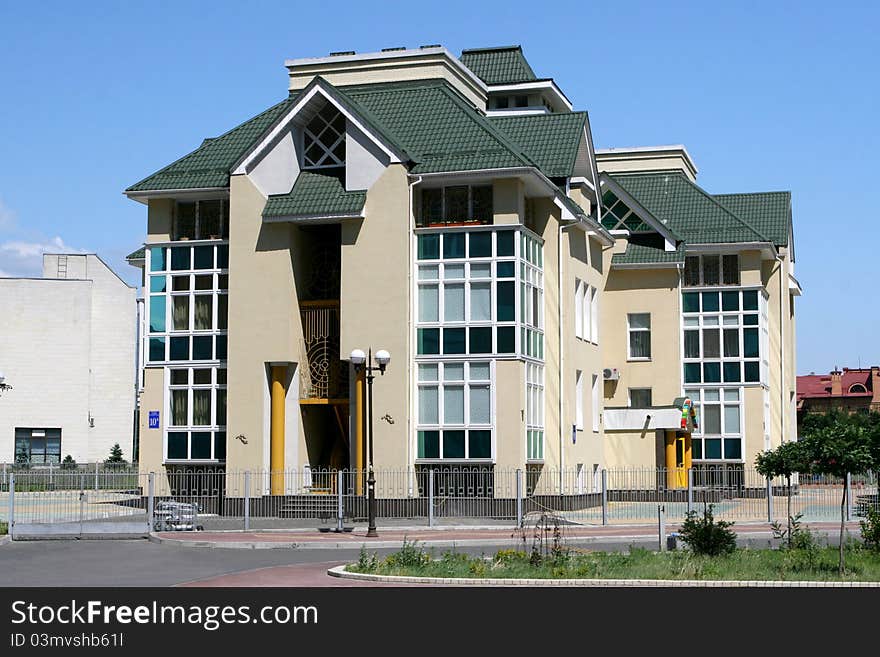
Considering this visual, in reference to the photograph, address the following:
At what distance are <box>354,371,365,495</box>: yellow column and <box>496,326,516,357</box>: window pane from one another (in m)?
3.89

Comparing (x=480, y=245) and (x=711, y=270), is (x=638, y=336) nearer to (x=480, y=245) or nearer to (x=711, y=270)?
(x=711, y=270)

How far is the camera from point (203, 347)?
3962cm

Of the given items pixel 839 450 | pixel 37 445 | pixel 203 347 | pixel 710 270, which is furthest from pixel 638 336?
pixel 37 445

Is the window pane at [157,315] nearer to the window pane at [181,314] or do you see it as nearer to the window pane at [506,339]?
the window pane at [181,314]

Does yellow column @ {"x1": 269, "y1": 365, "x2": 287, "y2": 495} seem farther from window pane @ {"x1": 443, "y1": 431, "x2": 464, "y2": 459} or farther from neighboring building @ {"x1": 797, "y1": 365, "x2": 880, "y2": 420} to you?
neighboring building @ {"x1": 797, "y1": 365, "x2": 880, "y2": 420}

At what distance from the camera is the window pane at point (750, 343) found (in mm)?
49594

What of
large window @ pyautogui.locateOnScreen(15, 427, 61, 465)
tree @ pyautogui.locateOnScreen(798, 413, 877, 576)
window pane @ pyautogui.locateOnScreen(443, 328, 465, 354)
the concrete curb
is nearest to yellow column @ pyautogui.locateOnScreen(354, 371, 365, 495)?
window pane @ pyautogui.locateOnScreen(443, 328, 465, 354)

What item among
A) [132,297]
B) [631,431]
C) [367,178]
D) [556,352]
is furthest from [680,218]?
[132,297]

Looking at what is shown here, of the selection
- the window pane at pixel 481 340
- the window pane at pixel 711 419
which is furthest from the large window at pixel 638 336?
the window pane at pixel 481 340

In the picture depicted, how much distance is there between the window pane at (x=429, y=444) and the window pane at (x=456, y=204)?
5.95 meters

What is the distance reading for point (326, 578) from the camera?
21.4m

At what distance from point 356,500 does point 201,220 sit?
10107mm
